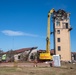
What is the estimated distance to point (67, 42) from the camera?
7006cm

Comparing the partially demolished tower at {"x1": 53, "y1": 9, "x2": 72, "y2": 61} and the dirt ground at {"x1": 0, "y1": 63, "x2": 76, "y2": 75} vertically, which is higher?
the partially demolished tower at {"x1": 53, "y1": 9, "x2": 72, "y2": 61}

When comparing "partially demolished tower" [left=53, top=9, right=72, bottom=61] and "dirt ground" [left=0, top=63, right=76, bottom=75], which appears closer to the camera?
"dirt ground" [left=0, top=63, right=76, bottom=75]

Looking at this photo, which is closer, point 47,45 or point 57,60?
point 57,60

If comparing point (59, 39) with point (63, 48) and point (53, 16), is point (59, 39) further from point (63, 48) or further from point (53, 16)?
point (53, 16)

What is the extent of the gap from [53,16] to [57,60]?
2840 cm

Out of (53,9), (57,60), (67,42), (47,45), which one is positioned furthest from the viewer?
(67,42)

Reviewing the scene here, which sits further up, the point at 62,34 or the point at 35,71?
the point at 62,34

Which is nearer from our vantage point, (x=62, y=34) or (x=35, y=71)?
(x=35, y=71)

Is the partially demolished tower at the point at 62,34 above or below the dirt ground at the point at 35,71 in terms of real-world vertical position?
above

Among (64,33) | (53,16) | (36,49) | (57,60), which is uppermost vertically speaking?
(53,16)

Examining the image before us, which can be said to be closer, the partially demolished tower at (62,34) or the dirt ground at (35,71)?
the dirt ground at (35,71)

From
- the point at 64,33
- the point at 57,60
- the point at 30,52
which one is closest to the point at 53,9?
the point at 64,33

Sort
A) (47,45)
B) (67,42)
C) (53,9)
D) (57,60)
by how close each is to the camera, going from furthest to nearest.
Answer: (67,42)
(53,9)
(47,45)
(57,60)

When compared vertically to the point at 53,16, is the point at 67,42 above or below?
below
